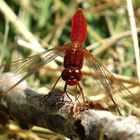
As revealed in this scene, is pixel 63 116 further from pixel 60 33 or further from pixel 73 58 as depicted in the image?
pixel 60 33

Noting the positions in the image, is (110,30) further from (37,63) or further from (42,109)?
(42,109)

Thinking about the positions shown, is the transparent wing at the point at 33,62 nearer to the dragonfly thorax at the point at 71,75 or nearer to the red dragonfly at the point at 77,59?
the red dragonfly at the point at 77,59

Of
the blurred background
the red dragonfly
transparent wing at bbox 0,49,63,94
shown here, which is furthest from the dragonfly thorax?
the blurred background

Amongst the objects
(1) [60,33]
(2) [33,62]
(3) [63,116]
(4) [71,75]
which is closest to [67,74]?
(4) [71,75]

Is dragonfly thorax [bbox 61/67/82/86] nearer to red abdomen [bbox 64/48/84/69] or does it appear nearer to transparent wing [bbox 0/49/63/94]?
red abdomen [bbox 64/48/84/69]

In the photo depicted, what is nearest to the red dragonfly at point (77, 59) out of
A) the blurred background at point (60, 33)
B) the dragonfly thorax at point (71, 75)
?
the dragonfly thorax at point (71, 75)

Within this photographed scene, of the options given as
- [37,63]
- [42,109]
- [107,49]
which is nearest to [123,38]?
[107,49]
